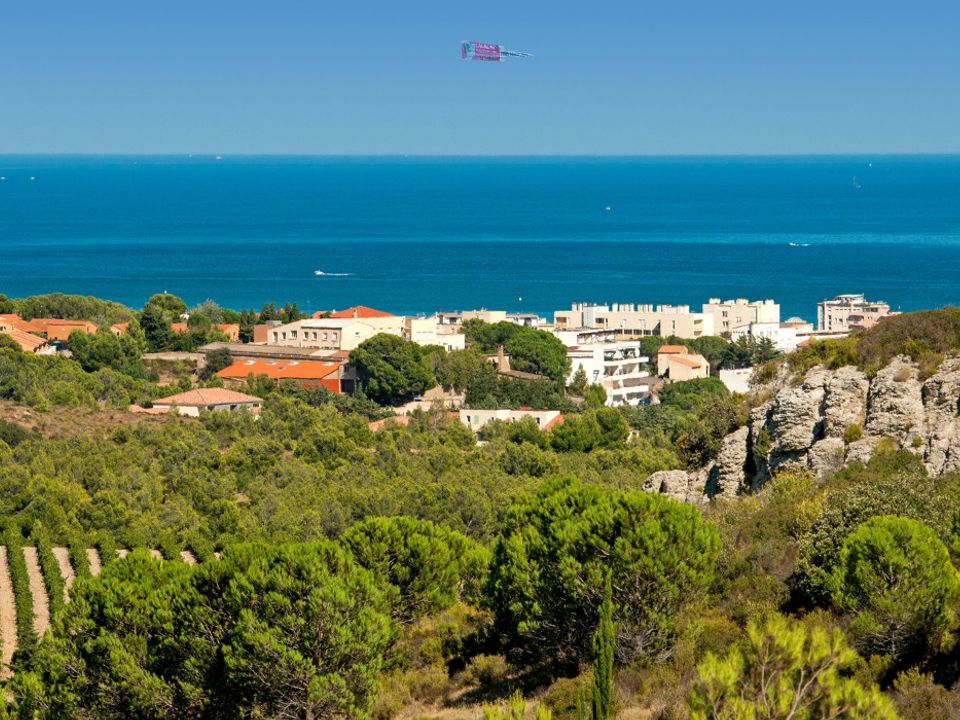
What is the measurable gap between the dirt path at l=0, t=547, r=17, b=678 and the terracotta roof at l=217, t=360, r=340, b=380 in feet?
93.0

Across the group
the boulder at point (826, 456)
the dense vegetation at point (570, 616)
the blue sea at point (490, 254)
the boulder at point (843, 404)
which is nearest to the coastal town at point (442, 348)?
the blue sea at point (490, 254)

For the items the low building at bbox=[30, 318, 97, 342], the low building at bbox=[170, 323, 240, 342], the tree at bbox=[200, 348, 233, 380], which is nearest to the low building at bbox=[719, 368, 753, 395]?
the tree at bbox=[200, 348, 233, 380]

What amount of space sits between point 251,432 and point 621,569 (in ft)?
87.1

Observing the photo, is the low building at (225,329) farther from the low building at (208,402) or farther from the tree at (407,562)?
the tree at (407,562)

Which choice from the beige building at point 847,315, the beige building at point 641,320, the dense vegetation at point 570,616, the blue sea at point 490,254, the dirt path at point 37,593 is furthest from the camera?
the blue sea at point 490,254

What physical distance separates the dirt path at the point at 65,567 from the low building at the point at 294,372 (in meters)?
25.3

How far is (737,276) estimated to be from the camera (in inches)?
4208

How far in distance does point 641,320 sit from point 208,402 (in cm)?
3333

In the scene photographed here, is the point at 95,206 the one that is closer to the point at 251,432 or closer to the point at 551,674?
the point at 251,432

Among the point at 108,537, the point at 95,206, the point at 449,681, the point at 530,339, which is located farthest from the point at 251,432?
the point at 95,206

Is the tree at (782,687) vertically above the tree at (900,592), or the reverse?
the tree at (782,687)

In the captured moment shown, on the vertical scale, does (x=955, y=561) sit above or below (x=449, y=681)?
above

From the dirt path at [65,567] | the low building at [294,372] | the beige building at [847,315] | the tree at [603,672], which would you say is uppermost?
the tree at [603,672]

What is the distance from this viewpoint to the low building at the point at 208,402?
44.1 meters
